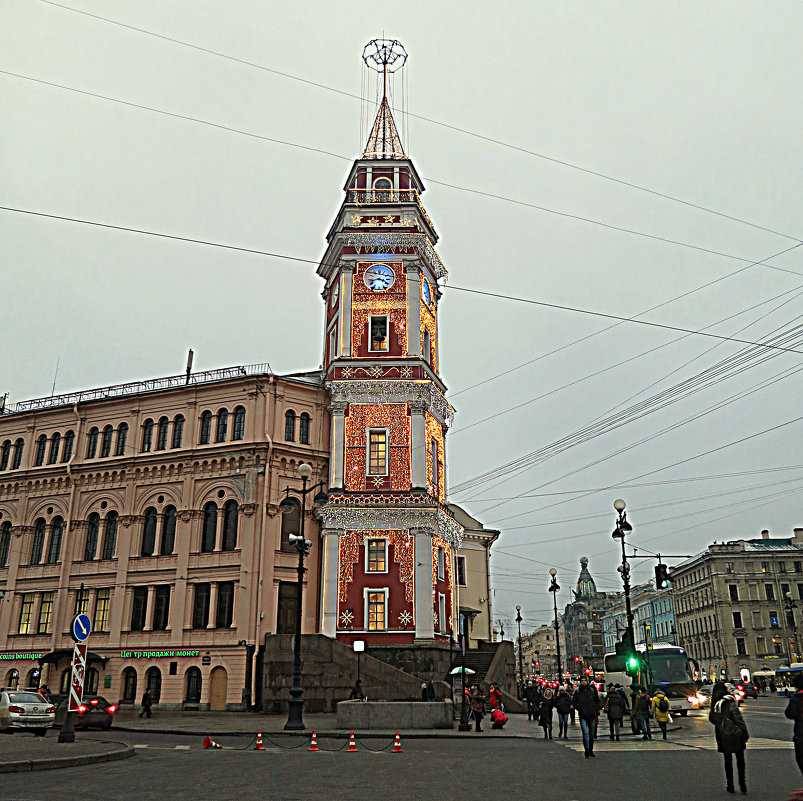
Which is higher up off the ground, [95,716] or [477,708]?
[477,708]

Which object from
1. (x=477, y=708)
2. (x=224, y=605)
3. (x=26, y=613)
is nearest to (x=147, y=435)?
(x=224, y=605)

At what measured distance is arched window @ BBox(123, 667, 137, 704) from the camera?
41.6 metres

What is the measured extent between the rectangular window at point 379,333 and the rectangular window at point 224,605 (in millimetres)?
14726

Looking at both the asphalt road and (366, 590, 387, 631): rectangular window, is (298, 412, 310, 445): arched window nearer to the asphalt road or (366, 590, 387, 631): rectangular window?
(366, 590, 387, 631): rectangular window

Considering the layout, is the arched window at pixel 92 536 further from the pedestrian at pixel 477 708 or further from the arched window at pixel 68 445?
the pedestrian at pixel 477 708

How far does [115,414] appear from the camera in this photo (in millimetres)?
47500

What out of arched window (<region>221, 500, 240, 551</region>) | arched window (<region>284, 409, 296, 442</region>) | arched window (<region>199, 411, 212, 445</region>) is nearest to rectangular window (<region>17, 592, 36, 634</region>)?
arched window (<region>221, 500, 240, 551</region>)

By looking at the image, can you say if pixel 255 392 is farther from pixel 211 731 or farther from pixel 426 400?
pixel 211 731

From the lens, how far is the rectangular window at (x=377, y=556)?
41062mm

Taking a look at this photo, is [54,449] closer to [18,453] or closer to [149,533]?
[18,453]

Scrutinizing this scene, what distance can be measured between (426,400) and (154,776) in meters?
30.8

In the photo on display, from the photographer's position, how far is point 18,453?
50000 mm

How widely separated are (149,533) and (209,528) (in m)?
3.99

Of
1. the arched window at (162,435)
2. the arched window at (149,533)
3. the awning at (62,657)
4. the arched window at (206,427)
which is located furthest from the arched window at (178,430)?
the awning at (62,657)
